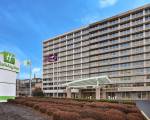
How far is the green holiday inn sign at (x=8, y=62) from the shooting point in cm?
4400

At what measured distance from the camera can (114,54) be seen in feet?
376

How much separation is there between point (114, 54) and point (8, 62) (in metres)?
72.5

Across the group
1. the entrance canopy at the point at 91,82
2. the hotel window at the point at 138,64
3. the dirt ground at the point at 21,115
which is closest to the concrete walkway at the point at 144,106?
the dirt ground at the point at 21,115

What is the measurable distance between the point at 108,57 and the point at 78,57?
840 inches

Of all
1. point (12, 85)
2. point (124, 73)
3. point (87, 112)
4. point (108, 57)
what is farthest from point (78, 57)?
point (87, 112)

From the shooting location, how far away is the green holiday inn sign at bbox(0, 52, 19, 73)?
44000mm

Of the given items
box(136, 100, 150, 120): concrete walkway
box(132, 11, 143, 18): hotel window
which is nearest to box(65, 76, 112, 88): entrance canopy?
box(132, 11, 143, 18): hotel window

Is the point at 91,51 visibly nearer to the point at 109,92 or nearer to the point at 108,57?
the point at 108,57

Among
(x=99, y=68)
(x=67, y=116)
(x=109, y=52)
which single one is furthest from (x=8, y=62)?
(x=99, y=68)

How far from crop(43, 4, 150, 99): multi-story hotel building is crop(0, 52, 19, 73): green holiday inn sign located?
46048 millimetres

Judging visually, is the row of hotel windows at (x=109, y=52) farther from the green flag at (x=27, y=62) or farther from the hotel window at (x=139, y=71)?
the green flag at (x=27, y=62)

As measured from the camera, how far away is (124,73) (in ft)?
360

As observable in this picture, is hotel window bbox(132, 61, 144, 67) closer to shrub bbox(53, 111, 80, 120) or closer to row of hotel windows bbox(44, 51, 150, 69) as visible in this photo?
row of hotel windows bbox(44, 51, 150, 69)

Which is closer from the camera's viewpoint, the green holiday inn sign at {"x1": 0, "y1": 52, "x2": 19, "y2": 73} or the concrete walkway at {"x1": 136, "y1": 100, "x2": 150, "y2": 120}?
the concrete walkway at {"x1": 136, "y1": 100, "x2": 150, "y2": 120}
